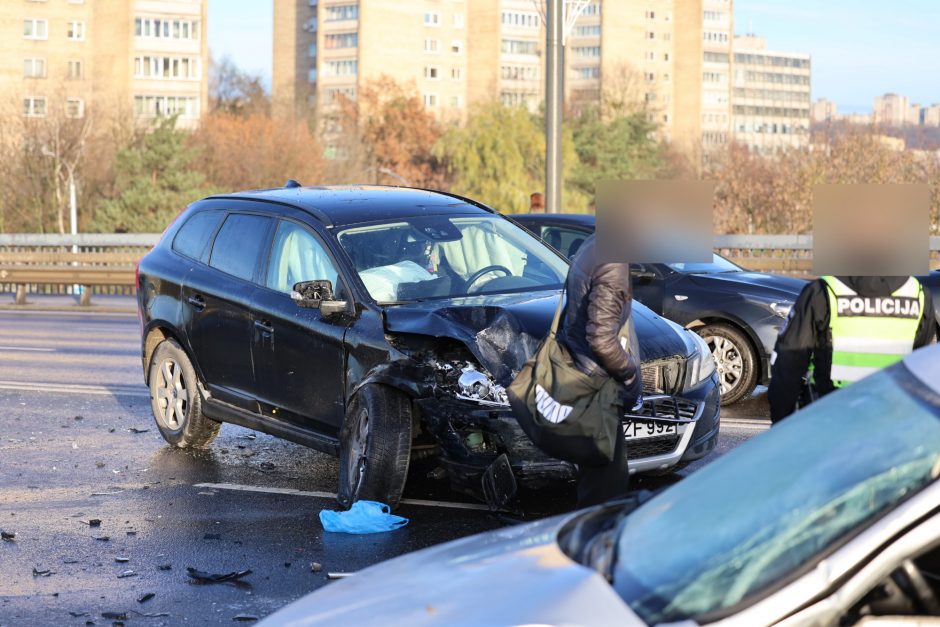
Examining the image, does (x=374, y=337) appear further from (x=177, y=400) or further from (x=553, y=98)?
(x=553, y=98)

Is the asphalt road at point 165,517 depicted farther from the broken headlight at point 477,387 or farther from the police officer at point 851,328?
the police officer at point 851,328

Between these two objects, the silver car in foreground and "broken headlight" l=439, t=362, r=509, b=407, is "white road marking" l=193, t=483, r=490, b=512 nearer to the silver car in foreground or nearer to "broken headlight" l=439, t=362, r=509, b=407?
"broken headlight" l=439, t=362, r=509, b=407

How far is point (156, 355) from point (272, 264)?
1625 millimetres

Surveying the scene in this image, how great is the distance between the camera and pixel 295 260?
8117mm

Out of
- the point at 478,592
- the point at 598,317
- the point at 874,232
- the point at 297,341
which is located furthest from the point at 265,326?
the point at 478,592

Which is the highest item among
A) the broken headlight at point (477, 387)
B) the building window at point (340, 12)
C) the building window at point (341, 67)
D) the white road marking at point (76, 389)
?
the building window at point (340, 12)

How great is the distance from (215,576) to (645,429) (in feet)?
7.43

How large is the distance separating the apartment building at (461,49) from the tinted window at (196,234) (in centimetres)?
9680

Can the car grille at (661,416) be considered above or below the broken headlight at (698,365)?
below

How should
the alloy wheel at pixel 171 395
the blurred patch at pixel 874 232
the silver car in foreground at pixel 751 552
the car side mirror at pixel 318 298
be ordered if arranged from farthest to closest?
the alloy wheel at pixel 171 395 → the car side mirror at pixel 318 298 → the blurred patch at pixel 874 232 → the silver car in foreground at pixel 751 552

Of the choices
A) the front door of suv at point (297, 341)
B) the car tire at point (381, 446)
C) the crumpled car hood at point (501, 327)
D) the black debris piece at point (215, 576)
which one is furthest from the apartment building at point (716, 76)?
the black debris piece at point (215, 576)

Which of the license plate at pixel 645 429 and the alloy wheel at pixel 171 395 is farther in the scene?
the alloy wheel at pixel 171 395

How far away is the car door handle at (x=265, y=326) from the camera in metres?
8.01

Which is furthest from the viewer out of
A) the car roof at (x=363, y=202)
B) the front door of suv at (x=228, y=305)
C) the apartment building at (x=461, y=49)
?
the apartment building at (x=461, y=49)
